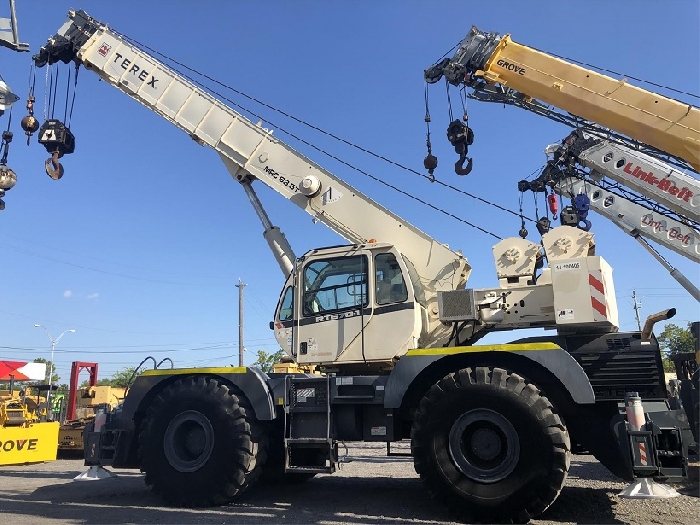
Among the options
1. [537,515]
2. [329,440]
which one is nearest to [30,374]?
[329,440]

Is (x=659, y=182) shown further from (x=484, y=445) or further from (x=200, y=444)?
(x=200, y=444)

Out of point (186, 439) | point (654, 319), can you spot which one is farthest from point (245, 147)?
point (654, 319)

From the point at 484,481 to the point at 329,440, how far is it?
2020 mm

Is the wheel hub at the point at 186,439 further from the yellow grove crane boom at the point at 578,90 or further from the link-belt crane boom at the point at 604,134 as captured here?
the yellow grove crane boom at the point at 578,90

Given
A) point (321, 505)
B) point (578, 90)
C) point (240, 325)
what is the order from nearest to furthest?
point (321, 505), point (578, 90), point (240, 325)

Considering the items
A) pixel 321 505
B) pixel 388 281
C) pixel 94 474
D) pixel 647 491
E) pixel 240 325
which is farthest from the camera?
pixel 240 325

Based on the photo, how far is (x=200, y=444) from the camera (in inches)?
286

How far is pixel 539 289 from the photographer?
7082 millimetres

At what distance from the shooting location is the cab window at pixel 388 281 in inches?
283

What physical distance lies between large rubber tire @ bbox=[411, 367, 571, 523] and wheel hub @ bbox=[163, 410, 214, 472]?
2.93 metres

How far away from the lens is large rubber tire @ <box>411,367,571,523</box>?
5688 millimetres

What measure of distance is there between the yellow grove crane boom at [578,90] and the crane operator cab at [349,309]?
5.81 meters

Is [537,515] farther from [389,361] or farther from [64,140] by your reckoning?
[64,140]

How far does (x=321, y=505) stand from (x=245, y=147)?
5978 mm
